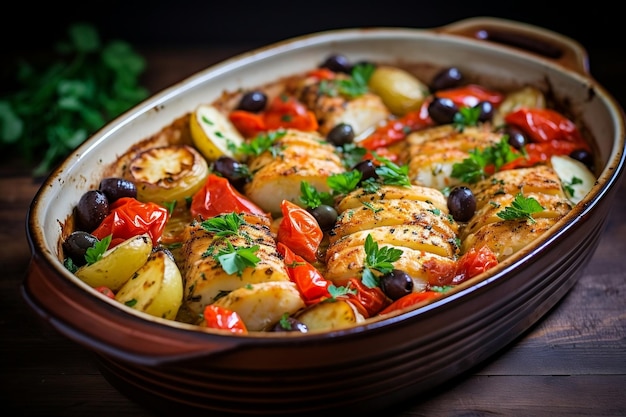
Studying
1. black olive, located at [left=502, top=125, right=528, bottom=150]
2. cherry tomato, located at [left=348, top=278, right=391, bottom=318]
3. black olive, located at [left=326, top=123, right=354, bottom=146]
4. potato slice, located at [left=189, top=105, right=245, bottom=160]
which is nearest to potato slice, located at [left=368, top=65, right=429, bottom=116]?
black olive, located at [left=326, top=123, right=354, bottom=146]

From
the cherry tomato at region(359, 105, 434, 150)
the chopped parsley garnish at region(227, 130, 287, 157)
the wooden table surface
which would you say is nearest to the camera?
the wooden table surface

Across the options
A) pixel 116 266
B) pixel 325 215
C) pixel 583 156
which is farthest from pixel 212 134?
pixel 583 156

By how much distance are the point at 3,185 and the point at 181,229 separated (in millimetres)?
1765

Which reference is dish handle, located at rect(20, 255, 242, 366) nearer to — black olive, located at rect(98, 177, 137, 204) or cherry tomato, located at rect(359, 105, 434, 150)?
black olive, located at rect(98, 177, 137, 204)

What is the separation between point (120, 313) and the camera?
8.55 feet

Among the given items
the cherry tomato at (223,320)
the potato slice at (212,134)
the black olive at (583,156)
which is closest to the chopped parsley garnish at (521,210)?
the black olive at (583,156)

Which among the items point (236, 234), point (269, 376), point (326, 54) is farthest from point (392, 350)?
point (326, 54)

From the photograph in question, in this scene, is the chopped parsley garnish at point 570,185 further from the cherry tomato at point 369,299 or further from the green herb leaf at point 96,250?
the green herb leaf at point 96,250

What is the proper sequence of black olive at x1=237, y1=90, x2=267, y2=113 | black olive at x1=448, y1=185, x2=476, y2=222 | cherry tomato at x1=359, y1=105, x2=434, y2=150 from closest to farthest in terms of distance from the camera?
black olive at x1=448, y1=185, x2=476, y2=222 → cherry tomato at x1=359, y1=105, x2=434, y2=150 → black olive at x1=237, y1=90, x2=267, y2=113

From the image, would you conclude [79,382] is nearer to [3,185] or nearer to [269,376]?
[269,376]

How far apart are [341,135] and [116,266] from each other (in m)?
1.59

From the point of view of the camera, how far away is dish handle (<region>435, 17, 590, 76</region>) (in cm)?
445

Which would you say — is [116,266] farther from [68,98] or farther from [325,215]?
[68,98]

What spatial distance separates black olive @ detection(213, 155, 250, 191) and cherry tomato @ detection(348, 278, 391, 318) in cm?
111
